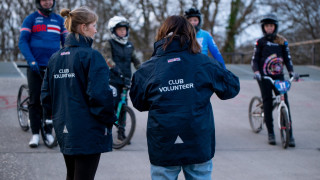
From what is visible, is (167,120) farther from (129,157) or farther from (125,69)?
(125,69)

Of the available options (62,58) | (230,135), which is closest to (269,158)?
(230,135)

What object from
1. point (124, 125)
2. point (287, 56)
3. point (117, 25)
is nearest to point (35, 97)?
point (124, 125)

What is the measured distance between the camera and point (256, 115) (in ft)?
21.9

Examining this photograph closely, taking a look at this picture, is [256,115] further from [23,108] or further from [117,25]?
[23,108]

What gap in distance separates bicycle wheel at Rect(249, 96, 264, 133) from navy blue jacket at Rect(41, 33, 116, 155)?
4262 mm

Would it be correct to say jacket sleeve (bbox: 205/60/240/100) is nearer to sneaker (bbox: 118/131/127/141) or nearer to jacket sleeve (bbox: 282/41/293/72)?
sneaker (bbox: 118/131/127/141)

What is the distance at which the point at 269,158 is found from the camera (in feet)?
16.9

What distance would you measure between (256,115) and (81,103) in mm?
4529

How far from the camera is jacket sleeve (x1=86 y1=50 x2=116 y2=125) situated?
2717 millimetres

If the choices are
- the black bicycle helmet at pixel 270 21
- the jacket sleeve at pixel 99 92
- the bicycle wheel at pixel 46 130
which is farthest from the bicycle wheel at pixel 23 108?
the black bicycle helmet at pixel 270 21

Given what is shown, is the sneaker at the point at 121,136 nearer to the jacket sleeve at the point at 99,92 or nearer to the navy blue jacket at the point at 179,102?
the jacket sleeve at the point at 99,92

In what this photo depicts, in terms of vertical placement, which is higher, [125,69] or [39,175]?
[125,69]

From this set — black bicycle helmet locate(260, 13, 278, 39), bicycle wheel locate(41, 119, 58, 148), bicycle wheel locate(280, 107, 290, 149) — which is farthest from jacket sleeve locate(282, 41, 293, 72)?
bicycle wheel locate(41, 119, 58, 148)

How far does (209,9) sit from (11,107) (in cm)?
1877
